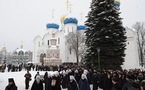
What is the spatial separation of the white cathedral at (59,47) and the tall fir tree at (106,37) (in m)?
13.3

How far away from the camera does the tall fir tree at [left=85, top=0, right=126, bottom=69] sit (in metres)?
13.9

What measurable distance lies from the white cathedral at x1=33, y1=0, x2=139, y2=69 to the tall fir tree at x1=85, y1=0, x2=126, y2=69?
13.3m

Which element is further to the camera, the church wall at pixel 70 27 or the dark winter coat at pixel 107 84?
the church wall at pixel 70 27

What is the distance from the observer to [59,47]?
39.4 meters

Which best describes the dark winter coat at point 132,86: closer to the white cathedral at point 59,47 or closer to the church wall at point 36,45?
the white cathedral at point 59,47

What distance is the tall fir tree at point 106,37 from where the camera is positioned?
1392 cm

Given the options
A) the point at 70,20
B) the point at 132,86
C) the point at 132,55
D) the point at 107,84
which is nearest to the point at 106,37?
the point at 107,84

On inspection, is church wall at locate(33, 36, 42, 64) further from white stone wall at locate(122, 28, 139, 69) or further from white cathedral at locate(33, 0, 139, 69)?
white stone wall at locate(122, 28, 139, 69)

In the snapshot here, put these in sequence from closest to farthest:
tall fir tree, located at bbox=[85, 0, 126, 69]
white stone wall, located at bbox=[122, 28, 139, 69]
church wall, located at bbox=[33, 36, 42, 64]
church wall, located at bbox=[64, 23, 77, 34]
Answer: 1. tall fir tree, located at bbox=[85, 0, 126, 69]
2. white stone wall, located at bbox=[122, 28, 139, 69]
3. church wall, located at bbox=[64, 23, 77, 34]
4. church wall, located at bbox=[33, 36, 42, 64]

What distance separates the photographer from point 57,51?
35250mm

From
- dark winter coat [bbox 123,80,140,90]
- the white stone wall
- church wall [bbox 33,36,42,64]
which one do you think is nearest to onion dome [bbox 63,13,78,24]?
church wall [bbox 33,36,42,64]

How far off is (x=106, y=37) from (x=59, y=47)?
26747mm

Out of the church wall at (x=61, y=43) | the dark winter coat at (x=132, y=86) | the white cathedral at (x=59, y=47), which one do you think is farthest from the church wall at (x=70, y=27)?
the dark winter coat at (x=132, y=86)

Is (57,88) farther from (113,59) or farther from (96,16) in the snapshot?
(96,16)
